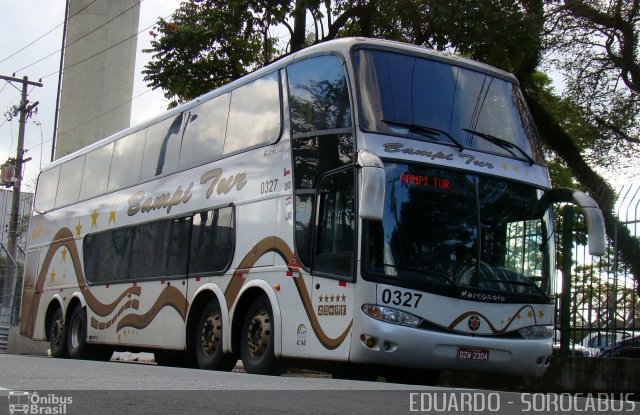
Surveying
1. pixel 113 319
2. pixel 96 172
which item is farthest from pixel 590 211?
pixel 96 172

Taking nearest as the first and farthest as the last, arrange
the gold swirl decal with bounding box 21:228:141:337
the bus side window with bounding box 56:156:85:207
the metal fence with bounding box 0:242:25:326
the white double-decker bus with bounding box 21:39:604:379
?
the white double-decker bus with bounding box 21:39:604:379, the gold swirl decal with bounding box 21:228:141:337, the bus side window with bounding box 56:156:85:207, the metal fence with bounding box 0:242:25:326

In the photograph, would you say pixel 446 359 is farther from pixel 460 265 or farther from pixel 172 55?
pixel 172 55

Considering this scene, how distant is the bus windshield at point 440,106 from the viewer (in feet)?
34.4

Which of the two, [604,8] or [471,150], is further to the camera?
[604,8]

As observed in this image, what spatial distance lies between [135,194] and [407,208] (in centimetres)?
696

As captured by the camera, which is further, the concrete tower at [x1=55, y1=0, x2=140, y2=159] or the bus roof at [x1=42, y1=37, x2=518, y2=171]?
the concrete tower at [x1=55, y1=0, x2=140, y2=159]

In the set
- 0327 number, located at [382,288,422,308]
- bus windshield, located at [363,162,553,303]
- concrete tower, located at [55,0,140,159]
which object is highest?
concrete tower, located at [55,0,140,159]

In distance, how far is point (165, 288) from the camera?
14031mm

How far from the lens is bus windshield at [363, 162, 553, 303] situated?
32.6 feet

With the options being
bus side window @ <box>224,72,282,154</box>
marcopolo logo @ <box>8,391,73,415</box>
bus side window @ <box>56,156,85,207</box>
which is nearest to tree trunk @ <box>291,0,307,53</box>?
bus side window @ <box>56,156,85,207</box>

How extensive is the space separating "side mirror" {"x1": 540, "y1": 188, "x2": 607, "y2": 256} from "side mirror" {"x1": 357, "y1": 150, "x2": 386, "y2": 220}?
9.48 feet

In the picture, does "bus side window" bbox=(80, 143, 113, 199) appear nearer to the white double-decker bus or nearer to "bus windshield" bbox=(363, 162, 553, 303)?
the white double-decker bus

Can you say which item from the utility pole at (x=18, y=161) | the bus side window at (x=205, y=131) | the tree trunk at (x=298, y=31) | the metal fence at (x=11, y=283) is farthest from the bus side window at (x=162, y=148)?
the utility pole at (x=18, y=161)

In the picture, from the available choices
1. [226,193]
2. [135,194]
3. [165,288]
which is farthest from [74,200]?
[226,193]
